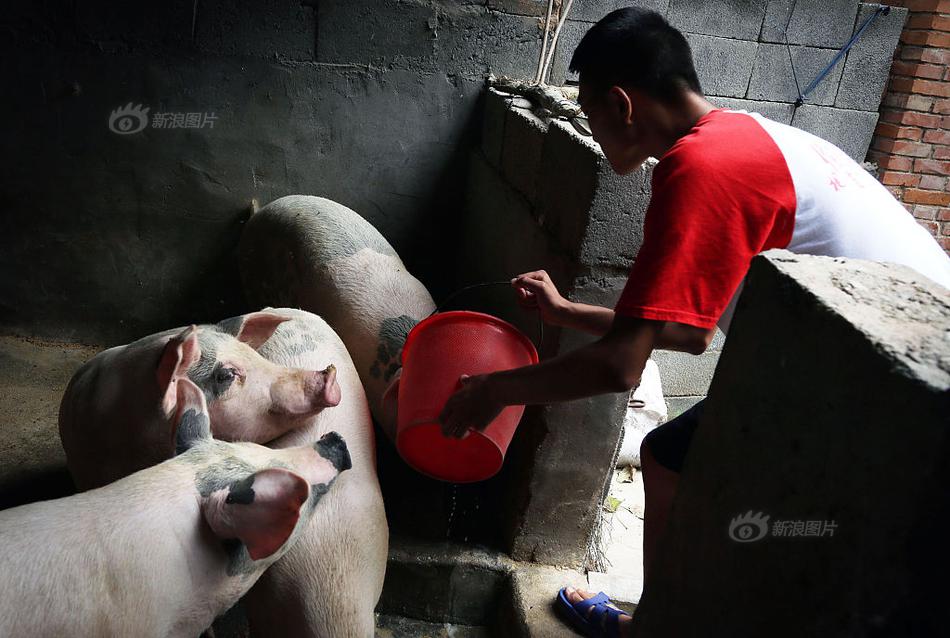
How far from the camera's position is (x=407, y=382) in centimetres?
221

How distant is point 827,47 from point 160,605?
4.91m

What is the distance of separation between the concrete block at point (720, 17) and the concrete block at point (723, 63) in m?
0.05

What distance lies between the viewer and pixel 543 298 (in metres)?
2.25

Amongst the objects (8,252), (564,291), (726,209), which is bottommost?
(8,252)

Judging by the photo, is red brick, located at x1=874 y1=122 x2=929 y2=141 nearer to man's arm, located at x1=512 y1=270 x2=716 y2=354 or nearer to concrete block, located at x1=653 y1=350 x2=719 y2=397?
concrete block, located at x1=653 y1=350 x2=719 y2=397

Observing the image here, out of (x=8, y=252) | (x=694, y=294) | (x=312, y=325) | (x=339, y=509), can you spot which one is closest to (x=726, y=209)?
(x=694, y=294)

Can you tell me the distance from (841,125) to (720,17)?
114cm

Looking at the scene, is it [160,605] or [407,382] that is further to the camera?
[407,382]

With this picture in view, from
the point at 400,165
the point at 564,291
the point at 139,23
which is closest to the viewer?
the point at 564,291

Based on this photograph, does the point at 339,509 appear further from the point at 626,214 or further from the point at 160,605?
the point at 626,214

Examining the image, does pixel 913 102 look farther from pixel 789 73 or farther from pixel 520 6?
pixel 520 6

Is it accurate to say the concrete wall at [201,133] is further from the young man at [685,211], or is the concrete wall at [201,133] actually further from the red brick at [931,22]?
the red brick at [931,22]

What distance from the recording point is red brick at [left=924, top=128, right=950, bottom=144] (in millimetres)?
4812

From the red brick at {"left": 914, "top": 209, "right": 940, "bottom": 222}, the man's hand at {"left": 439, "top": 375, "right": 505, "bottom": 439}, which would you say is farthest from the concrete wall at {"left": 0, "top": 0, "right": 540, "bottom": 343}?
the red brick at {"left": 914, "top": 209, "right": 940, "bottom": 222}
